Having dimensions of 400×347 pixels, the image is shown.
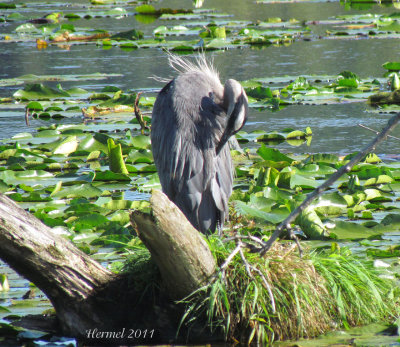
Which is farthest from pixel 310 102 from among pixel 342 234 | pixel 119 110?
pixel 342 234

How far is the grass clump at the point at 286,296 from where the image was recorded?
3.90 m

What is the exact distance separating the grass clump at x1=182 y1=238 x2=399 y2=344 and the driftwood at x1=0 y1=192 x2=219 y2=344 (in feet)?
0.42

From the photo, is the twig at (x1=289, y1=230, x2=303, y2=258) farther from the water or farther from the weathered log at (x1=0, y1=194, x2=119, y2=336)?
the water

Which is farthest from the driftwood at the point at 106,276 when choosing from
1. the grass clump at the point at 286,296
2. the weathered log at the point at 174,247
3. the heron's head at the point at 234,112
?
the heron's head at the point at 234,112

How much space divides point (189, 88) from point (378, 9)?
46.4ft

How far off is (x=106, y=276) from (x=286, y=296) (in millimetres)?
992

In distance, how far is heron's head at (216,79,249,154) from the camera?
4648mm

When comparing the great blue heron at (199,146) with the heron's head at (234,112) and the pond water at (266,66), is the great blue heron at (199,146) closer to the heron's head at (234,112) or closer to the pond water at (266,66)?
the heron's head at (234,112)

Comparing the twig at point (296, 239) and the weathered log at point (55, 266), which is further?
the twig at point (296, 239)

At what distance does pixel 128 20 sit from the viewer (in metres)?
18.5

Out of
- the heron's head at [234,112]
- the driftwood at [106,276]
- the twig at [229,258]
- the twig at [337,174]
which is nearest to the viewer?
the twig at [337,174]

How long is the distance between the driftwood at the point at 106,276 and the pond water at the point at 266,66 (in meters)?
3.66

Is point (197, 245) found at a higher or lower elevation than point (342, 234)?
higher

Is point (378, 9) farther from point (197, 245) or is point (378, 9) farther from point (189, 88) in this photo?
point (197, 245)
